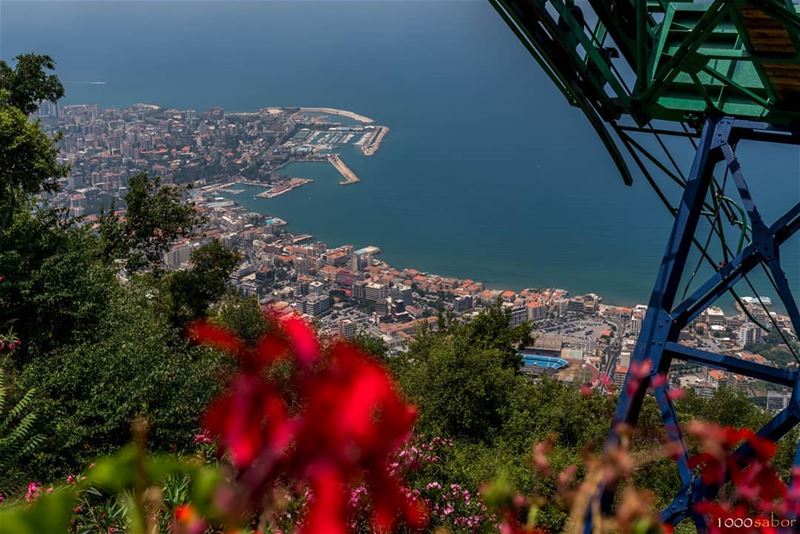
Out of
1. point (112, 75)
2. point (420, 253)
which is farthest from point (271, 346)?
point (112, 75)

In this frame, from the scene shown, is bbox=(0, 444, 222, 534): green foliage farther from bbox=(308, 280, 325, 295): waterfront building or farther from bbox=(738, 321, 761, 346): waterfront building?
bbox=(308, 280, 325, 295): waterfront building

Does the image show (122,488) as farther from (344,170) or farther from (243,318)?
(344,170)

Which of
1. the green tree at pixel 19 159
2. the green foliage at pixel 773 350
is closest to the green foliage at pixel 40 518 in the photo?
the green tree at pixel 19 159

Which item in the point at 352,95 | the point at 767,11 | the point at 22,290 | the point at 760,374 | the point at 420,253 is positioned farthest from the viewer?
the point at 352,95

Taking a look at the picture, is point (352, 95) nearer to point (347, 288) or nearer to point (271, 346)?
point (347, 288)

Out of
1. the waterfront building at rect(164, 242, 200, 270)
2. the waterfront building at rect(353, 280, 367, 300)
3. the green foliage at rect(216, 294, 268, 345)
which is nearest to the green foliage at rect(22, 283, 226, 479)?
the green foliage at rect(216, 294, 268, 345)
